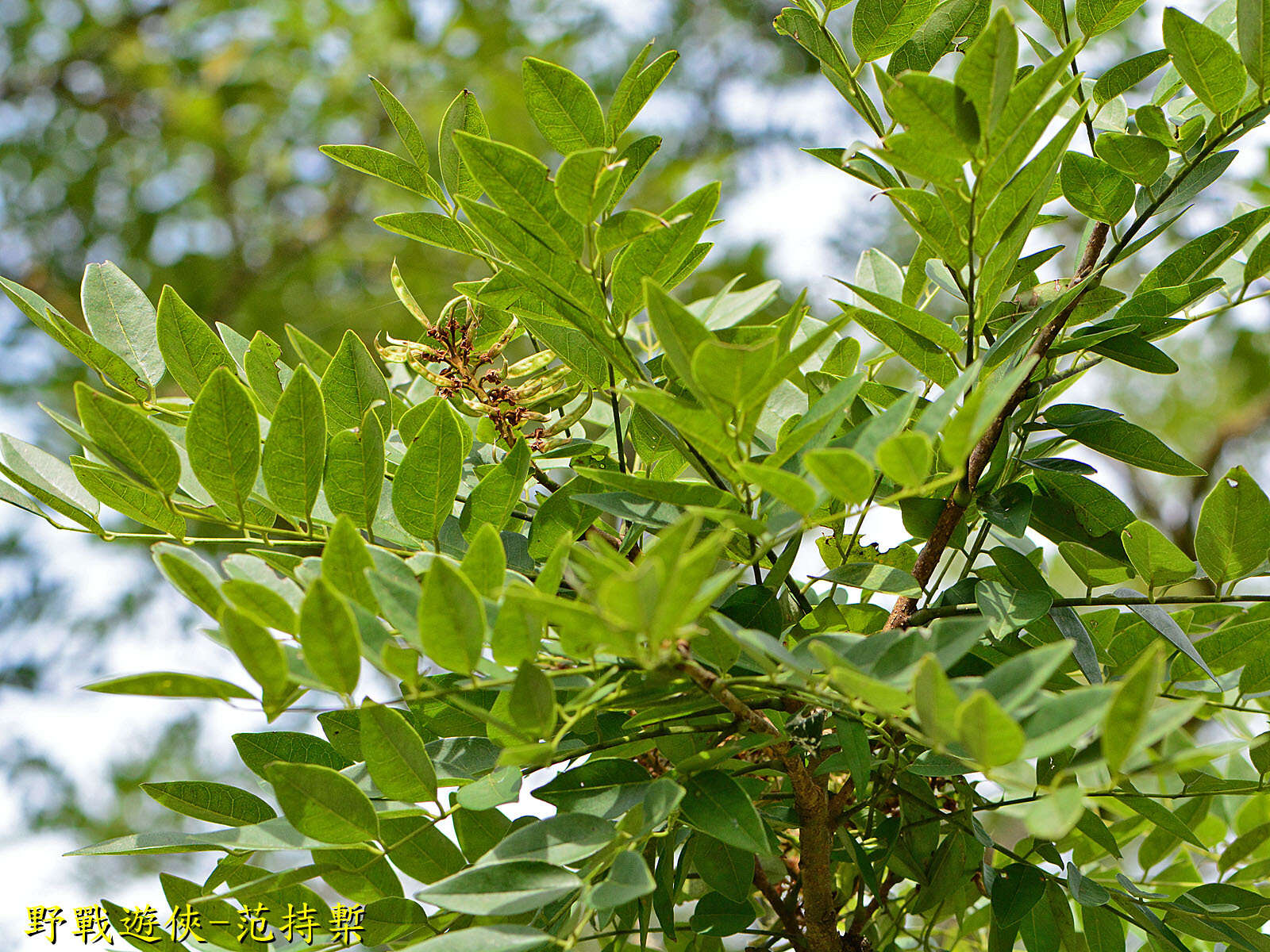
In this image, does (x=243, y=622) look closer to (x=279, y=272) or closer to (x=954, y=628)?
(x=954, y=628)

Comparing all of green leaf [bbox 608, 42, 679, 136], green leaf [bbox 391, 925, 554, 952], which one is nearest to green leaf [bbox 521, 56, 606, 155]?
green leaf [bbox 608, 42, 679, 136]

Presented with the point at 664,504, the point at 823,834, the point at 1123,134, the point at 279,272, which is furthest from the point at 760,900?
the point at 279,272

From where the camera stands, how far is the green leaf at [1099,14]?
332 millimetres

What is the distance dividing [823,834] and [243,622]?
0.21m

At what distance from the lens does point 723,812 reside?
26 centimetres

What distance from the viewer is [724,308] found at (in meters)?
0.36

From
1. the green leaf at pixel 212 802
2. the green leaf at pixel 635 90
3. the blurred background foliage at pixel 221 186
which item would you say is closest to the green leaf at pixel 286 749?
the green leaf at pixel 212 802

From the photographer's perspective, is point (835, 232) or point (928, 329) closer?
point (928, 329)

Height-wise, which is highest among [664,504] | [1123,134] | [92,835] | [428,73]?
[428,73]

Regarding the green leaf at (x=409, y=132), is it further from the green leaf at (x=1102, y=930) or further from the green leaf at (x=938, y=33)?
the green leaf at (x=1102, y=930)

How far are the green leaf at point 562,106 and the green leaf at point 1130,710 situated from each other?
212 mm

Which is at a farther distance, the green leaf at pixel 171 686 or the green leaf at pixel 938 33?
the green leaf at pixel 938 33

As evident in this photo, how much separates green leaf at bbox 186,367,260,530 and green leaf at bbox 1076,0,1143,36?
0.94 feet

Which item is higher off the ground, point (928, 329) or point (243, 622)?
point (928, 329)
